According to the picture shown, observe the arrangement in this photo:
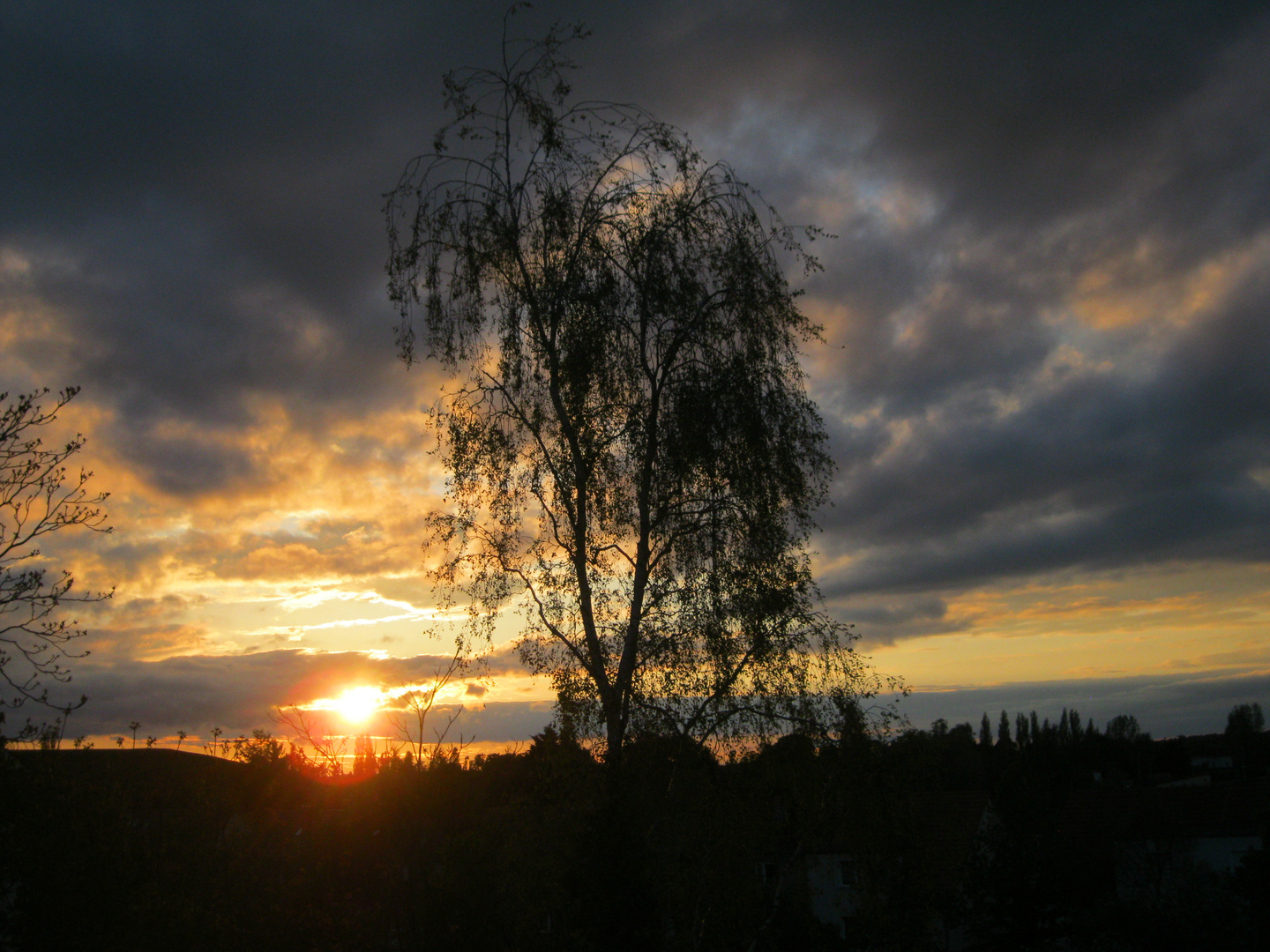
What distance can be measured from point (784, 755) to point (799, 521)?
10.6ft

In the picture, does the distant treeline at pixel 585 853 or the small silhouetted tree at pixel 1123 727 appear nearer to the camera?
the distant treeline at pixel 585 853

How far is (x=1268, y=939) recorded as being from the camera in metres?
26.3

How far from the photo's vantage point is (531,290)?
12992 millimetres

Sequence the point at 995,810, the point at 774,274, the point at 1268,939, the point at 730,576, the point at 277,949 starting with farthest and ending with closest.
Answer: the point at 995,810 → the point at 1268,939 → the point at 277,949 → the point at 774,274 → the point at 730,576

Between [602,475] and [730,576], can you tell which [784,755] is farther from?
[602,475]

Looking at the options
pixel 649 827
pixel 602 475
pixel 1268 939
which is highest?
pixel 602 475

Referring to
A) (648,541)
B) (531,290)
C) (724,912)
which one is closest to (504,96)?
(531,290)

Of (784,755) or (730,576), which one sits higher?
(730,576)

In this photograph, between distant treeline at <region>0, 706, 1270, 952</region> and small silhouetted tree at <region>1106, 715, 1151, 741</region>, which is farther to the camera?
small silhouetted tree at <region>1106, 715, 1151, 741</region>

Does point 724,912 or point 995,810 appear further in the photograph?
point 995,810

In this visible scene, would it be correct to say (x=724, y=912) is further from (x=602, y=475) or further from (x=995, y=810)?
(x=995, y=810)

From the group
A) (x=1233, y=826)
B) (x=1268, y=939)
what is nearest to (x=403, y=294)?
(x=1268, y=939)

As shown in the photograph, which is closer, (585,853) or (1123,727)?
(585,853)

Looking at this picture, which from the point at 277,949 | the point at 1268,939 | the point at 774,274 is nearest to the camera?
the point at 774,274
